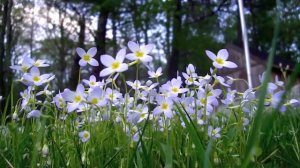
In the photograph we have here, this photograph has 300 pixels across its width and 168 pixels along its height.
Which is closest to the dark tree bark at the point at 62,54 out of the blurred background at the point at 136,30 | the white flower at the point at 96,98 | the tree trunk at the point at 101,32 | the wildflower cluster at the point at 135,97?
the blurred background at the point at 136,30

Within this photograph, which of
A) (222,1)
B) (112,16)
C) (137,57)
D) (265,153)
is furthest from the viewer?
(222,1)

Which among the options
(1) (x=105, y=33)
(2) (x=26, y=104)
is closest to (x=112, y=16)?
(1) (x=105, y=33)

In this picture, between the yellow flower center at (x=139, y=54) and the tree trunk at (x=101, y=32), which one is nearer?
the yellow flower center at (x=139, y=54)

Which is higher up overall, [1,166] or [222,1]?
[222,1]

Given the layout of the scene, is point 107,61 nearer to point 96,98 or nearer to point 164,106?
point 96,98

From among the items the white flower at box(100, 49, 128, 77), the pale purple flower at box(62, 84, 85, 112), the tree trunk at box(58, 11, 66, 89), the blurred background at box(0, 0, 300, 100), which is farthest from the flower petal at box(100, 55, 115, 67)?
the tree trunk at box(58, 11, 66, 89)

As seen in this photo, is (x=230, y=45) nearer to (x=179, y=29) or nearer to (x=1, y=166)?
(x=179, y=29)

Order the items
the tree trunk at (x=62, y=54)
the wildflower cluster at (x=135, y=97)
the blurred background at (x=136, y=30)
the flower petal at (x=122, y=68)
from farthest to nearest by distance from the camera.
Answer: the tree trunk at (x=62, y=54), the blurred background at (x=136, y=30), the wildflower cluster at (x=135, y=97), the flower petal at (x=122, y=68)

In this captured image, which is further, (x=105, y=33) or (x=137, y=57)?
(x=105, y=33)

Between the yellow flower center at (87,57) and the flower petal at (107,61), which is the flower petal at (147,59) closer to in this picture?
the flower petal at (107,61)
